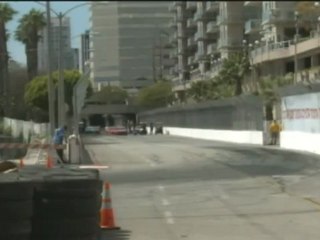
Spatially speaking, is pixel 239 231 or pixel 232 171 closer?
pixel 239 231

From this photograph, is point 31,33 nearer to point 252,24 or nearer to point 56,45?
point 56,45

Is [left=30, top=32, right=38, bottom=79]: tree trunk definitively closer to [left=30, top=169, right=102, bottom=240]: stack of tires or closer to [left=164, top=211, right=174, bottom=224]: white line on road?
[left=164, top=211, right=174, bottom=224]: white line on road

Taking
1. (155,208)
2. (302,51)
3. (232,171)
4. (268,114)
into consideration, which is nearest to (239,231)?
(155,208)

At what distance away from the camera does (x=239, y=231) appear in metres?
Answer: 12.6

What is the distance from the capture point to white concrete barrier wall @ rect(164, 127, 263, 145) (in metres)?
55.5

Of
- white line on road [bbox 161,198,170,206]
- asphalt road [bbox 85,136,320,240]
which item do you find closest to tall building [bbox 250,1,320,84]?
asphalt road [bbox 85,136,320,240]

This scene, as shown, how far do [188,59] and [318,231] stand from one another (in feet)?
334

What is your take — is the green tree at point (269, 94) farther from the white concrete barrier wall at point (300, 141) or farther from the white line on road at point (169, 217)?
the white line on road at point (169, 217)

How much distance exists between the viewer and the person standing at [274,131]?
1905 inches

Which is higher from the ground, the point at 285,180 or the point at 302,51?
the point at 302,51

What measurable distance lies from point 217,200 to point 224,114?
47.8 meters

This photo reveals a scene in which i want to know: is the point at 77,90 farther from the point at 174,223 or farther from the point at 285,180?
the point at 174,223

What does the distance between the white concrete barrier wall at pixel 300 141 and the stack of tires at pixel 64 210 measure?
93.1 ft

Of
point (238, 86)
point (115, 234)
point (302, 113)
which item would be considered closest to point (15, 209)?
point (115, 234)
